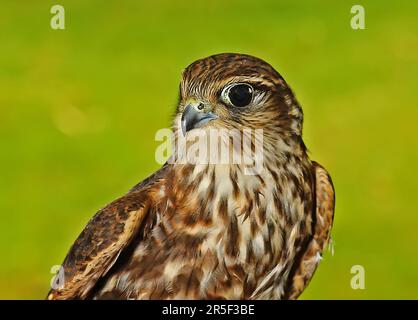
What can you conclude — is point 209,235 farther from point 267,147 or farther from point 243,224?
point 267,147

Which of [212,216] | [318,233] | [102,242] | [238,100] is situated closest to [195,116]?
[238,100]

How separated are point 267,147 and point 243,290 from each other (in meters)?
0.85

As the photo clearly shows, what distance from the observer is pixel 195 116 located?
4.16m

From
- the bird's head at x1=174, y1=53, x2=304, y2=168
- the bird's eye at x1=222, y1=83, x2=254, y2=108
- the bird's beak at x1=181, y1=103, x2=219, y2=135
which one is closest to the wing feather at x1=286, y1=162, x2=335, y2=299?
the bird's head at x1=174, y1=53, x2=304, y2=168

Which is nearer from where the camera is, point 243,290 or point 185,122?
point 185,122

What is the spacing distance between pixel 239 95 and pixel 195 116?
1.07ft

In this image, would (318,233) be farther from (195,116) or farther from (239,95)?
(195,116)

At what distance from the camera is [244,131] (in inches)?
169

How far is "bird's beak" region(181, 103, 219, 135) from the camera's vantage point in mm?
4098

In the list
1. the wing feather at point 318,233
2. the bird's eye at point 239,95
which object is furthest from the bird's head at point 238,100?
the wing feather at point 318,233

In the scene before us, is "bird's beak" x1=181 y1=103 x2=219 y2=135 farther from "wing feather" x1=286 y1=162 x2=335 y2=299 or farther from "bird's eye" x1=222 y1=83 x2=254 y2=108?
"wing feather" x1=286 y1=162 x2=335 y2=299
